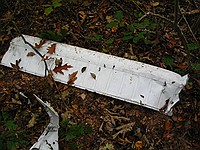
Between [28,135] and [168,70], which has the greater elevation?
[168,70]

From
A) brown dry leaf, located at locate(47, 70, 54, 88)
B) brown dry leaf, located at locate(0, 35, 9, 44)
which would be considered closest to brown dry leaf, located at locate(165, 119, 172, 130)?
brown dry leaf, located at locate(47, 70, 54, 88)

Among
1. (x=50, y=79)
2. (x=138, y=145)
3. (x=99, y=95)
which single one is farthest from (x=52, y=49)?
(x=138, y=145)

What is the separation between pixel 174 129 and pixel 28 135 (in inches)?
46.2

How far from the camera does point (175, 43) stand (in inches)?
126

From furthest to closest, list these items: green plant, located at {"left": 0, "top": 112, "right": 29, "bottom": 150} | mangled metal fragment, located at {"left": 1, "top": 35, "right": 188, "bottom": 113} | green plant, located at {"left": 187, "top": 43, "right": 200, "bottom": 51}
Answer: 1. green plant, located at {"left": 187, "top": 43, "right": 200, "bottom": 51}
2. mangled metal fragment, located at {"left": 1, "top": 35, "right": 188, "bottom": 113}
3. green plant, located at {"left": 0, "top": 112, "right": 29, "bottom": 150}

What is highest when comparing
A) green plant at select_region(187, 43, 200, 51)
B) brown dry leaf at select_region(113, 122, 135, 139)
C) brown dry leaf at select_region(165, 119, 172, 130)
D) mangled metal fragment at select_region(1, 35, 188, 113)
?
green plant at select_region(187, 43, 200, 51)

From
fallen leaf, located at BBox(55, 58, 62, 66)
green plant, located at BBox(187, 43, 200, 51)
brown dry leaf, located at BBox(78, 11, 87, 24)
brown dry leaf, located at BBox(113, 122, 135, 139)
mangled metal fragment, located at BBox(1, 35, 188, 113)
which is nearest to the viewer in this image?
brown dry leaf, located at BBox(113, 122, 135, 139)

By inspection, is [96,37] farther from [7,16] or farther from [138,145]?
[138,145]

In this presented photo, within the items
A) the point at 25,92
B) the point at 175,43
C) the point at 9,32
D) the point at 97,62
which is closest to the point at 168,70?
the point at 175,43

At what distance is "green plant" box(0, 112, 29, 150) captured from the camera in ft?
8.49

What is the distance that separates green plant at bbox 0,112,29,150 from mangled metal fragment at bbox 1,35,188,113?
0.53m

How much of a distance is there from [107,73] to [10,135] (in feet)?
3.19

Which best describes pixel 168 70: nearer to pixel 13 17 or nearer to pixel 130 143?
pixel 130 143

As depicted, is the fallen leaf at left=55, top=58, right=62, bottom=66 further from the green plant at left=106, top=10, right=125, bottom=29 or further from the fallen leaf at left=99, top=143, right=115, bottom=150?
the fallen leaf at left=99, top=143, right=115, bottom=150
